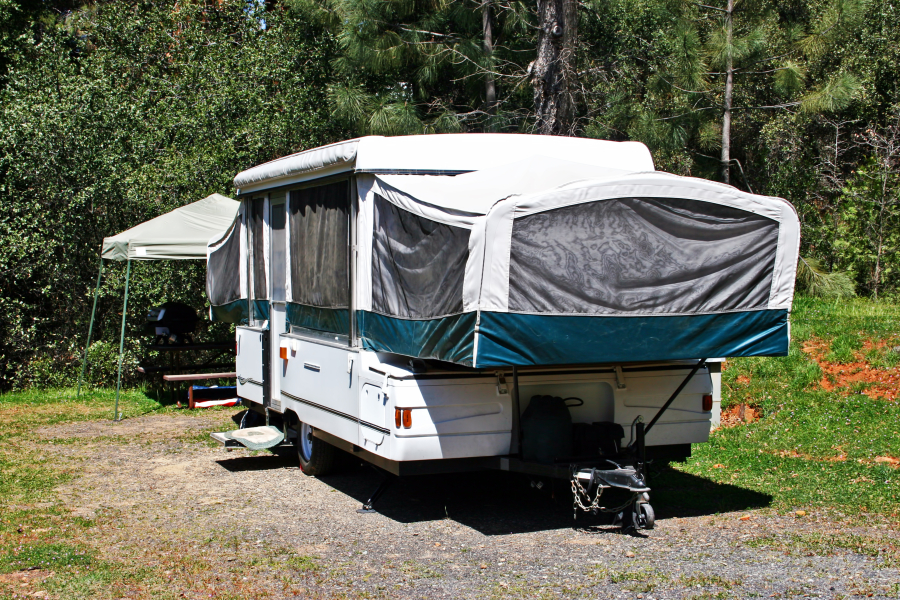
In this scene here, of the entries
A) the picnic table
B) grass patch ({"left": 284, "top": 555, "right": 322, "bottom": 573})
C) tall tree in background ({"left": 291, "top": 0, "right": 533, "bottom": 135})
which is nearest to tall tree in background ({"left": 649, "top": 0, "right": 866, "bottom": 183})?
tall tree in background ({"left": 291, "top": 0, "right": 533, "bottom": 135})

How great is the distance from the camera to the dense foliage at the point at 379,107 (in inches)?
547

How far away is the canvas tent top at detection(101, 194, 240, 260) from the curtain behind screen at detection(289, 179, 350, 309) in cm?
462

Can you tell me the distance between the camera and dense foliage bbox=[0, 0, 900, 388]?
13891 mm

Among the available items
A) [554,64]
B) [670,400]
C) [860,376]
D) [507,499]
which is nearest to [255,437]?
[507,499]

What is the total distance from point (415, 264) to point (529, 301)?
39.9 inches

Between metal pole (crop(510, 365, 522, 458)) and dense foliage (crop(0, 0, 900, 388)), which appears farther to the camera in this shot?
dense foliage (crop(0, 0, 900, 388))

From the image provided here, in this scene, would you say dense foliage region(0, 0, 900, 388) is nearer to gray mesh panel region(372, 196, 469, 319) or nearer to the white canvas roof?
the white canvas roof


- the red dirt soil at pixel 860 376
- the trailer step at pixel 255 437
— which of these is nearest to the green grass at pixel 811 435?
the red dirt soil at pixel 860 376

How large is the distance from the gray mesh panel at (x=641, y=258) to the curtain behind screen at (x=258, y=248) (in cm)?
391

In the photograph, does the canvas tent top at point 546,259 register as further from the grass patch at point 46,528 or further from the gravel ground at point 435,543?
the grass patch at point 46,528

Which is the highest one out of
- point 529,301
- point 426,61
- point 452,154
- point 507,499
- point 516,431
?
point 426,61

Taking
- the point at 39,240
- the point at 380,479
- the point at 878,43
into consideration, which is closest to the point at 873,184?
the point at 878,43

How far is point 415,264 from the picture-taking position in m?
5.95

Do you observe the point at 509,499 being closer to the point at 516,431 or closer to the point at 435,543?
the point at 516,431
